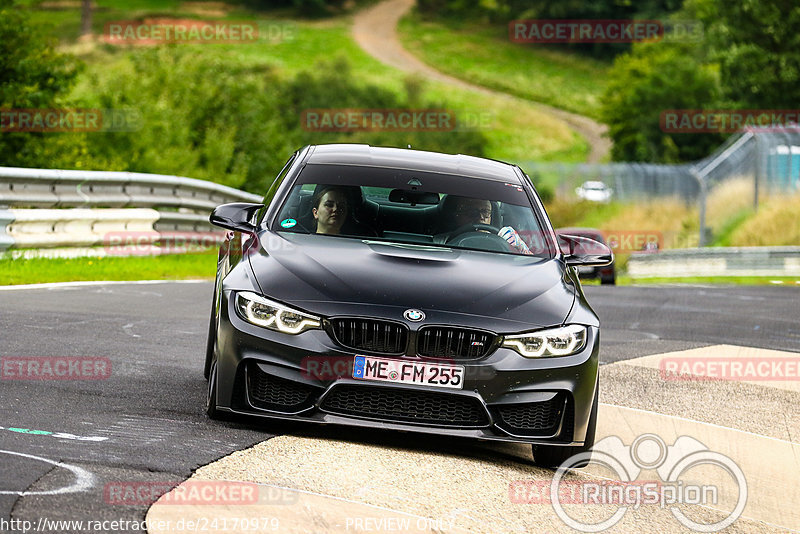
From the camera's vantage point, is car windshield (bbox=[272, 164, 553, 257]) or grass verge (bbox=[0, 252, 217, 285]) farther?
grass verge (bbox=[0, 252, 217, 285])

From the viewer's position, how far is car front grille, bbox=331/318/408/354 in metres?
6.26

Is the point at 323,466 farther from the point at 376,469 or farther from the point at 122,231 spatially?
the point at 122,231

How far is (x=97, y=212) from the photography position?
17.2m

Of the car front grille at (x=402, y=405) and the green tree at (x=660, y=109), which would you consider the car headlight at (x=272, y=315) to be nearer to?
the car front grille at (x=402, y=405)

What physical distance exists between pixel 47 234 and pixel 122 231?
1.93 m

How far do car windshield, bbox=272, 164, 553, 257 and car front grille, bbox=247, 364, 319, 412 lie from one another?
125 cm

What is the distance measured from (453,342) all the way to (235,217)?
183cm

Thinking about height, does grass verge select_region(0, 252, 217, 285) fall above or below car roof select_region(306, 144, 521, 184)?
below

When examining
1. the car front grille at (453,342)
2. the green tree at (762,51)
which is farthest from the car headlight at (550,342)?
the green tree at (762,51)

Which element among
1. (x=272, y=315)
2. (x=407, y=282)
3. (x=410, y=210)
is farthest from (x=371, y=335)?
(x=410, y=210)

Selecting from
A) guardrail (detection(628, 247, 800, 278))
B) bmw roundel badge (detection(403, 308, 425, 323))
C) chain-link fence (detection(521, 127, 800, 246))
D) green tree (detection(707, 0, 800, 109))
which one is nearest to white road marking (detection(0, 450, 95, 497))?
bmw roundel badge (detection(403, 308, 425, 323))

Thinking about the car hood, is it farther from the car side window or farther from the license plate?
the car side window

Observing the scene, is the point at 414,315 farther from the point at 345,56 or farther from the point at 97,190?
the point at 345,56

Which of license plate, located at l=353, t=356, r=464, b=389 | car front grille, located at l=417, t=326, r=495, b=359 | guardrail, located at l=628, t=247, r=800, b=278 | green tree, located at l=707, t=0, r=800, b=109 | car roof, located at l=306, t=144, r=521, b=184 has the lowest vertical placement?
guardrail, located at l=628, t=247, r=800, b=278
